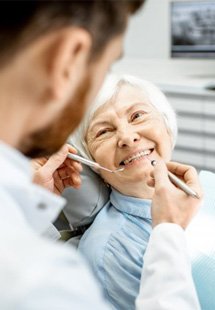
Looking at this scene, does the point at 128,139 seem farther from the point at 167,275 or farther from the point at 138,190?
the point at 167,275

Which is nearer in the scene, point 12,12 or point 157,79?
point 12,12

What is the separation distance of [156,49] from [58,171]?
8.96 ft

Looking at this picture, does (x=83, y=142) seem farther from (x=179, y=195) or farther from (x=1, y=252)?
(x=1, y=252)

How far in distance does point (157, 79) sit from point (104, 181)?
226 centimetres

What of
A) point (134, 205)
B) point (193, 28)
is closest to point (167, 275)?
point (134, 205)

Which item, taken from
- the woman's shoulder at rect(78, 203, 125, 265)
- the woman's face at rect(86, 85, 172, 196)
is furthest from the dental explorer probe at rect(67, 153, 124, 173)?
the woman's shoulder at rect(78, 203, 125, 265)

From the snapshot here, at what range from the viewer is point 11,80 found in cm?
63

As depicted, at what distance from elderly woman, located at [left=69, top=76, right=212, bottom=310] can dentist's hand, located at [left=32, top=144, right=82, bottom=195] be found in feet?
0.30

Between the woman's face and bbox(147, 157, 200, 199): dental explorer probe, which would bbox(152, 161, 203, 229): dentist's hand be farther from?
the woman's face

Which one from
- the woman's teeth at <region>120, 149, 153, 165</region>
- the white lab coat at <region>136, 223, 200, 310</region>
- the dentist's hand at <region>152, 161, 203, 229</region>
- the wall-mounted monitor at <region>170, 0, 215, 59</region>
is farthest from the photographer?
the wall-mounted monitor at <region>170, 0, 215, 59</region>

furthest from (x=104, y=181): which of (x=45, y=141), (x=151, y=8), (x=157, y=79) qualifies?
(x=151, y=8)

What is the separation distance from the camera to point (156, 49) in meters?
3.97

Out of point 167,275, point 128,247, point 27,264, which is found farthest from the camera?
point 128,247

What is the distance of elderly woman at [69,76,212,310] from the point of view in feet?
4.28
